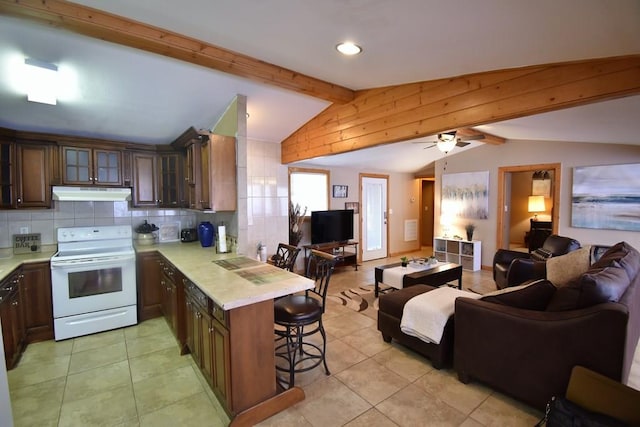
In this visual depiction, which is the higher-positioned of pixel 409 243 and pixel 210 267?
pixel 210 267

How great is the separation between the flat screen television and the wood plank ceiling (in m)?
2.28

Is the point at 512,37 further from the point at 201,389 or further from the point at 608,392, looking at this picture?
the point at 201,389

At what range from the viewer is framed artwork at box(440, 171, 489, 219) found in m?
6.13

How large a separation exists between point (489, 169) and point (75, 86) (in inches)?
260

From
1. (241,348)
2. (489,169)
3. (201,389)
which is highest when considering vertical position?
(489,169)

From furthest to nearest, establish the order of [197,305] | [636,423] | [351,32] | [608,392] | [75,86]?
[75,86], [197,305], [351,32], [608,392], [636,423]

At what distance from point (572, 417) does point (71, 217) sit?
498 centimetres

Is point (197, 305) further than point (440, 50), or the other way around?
point (197, 305)

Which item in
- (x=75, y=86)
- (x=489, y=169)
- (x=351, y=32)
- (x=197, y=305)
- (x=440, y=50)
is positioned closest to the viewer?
(x=351, y=32)

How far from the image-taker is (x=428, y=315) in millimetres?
2527

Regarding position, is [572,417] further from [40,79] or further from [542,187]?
[542,187]

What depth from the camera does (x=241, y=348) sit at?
187 cm

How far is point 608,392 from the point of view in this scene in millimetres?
1563

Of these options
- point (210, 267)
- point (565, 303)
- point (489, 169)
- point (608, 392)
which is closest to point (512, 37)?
point (565, 303)
